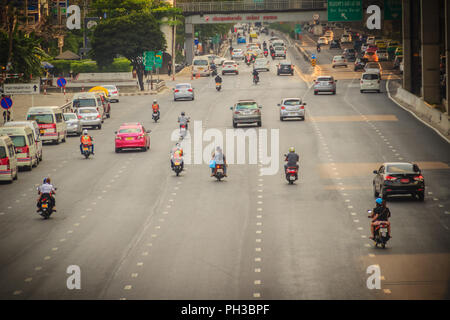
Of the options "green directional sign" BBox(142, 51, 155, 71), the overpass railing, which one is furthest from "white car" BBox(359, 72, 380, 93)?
the overpass railing

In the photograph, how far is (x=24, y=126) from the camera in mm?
41656

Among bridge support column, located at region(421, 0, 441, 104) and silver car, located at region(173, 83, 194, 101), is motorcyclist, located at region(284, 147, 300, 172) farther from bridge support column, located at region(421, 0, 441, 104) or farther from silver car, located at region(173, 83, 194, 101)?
silver car, located at region(173, 83, 194, 101)

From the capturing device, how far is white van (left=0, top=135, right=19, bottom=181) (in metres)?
36.6

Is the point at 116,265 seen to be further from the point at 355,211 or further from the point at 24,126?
the point at 24,126

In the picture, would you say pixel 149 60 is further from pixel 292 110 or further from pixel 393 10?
pixel 292 110

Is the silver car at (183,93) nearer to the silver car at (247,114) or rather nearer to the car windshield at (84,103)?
the car windshield at (84,103)

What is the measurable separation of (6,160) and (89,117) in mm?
19470

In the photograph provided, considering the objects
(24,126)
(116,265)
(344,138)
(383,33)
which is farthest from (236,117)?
(383,33)

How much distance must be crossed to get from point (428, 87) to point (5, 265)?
42.2 m

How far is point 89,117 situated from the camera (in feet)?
184

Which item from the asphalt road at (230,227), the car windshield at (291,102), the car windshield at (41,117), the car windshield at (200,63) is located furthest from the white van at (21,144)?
the car windshield at (200,63)

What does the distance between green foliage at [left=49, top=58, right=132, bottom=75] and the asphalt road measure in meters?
48.9

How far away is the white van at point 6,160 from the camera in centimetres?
3656
